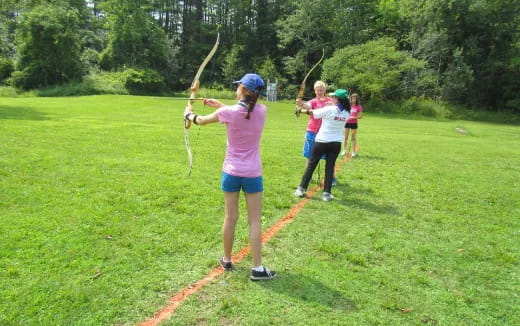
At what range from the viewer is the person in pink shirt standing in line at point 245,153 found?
3.88 metres

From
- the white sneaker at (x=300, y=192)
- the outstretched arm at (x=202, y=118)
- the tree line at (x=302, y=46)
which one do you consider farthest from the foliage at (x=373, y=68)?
the outstretched arm at (x=202, y=118)

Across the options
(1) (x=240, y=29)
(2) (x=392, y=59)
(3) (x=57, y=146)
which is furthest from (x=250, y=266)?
(1) (x=240, y=29)

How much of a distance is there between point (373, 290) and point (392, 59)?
35.5 metres

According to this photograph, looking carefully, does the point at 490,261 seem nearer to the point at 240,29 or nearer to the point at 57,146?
the point at 57,146

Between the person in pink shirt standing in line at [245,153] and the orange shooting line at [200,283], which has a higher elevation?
the person in pink shirt standing in line at [245,153]

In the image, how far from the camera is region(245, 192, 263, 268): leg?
4.23m

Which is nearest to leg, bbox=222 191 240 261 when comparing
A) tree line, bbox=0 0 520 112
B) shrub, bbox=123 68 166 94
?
tree line, bbox=0 0 520 112

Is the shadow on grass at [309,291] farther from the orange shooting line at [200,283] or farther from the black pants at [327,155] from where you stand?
the black pants at [327,155]

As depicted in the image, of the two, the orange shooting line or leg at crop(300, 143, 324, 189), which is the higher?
leg at crop(300, 143, 324, 189)

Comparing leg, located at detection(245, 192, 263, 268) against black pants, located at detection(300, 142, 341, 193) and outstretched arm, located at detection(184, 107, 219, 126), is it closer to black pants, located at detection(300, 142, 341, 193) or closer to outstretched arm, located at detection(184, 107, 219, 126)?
outstretched arm, located at detection(184, 107, 219, 126)

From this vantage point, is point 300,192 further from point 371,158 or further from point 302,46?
point 302,46

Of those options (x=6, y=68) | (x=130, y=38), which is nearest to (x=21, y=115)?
(x=6, y=68)

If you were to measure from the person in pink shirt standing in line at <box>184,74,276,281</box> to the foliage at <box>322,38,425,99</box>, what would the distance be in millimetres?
33726

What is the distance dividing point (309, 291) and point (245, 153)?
5.46ft
